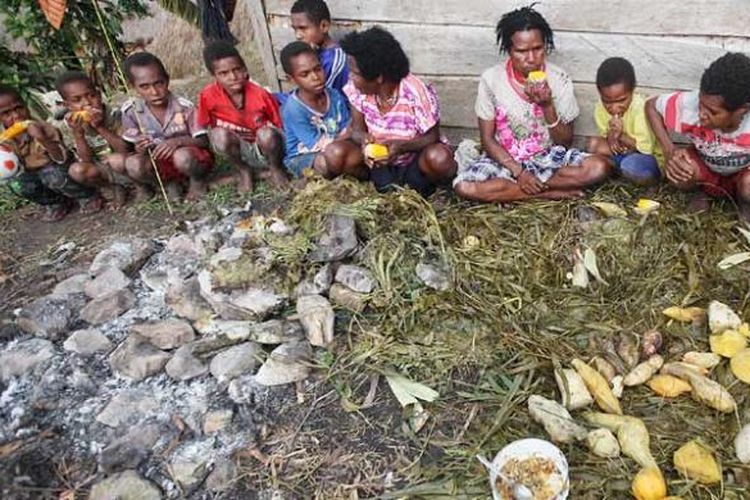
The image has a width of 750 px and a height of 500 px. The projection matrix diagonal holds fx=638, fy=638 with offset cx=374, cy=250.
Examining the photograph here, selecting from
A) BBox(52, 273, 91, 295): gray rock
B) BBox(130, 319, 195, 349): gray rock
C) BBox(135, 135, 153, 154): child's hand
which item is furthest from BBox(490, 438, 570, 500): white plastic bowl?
BBox(135, 135, 153, 154): child's hand

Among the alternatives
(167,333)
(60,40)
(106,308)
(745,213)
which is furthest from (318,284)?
(60,40)

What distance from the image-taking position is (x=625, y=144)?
3182mm

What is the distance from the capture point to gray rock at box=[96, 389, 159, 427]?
253cm

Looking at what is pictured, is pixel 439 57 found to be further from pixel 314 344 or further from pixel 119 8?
pixel 119 8

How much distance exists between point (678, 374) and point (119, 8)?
526cm

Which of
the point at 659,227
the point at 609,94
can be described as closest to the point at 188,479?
the point at 659,227

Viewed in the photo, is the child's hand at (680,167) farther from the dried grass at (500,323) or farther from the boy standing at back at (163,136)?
the boy standing at back at (163,136)

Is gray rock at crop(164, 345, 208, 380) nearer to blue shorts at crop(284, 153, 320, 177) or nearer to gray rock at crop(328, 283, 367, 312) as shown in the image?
gray rock at crop(328, 283, 367, 312)

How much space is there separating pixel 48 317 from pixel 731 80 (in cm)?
320

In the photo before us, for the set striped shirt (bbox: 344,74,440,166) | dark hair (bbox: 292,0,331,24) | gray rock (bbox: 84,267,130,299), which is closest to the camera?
gray rock (bbox: 84,267,130,299)

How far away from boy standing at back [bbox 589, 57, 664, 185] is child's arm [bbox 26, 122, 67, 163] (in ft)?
10.5

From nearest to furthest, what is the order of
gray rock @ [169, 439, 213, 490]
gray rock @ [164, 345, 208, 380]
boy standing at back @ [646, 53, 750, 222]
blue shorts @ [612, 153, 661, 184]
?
gray rock @ [169, 439, 213, 490]
boy standing at back @ [646, 53, 750, 222]
gray rock @ [164, 345, 208, 380]
blue shorts @ [612, 153, 661, 184]

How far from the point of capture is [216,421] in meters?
2.46

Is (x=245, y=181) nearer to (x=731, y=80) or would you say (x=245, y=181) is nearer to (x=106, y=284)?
(x=106, y=284)
